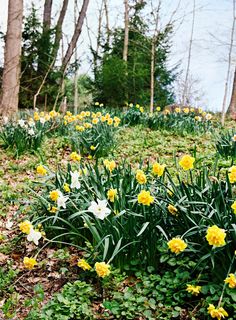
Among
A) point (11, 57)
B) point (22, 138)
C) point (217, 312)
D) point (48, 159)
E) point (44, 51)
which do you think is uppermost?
point (44, 51)

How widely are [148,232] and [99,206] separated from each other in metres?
0.37

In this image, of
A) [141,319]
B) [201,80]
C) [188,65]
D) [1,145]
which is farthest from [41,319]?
[201,80]

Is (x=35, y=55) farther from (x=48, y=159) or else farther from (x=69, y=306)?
(x=69, y=306)

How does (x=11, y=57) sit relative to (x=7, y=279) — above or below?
above

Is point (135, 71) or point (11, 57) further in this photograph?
point (135, 71)

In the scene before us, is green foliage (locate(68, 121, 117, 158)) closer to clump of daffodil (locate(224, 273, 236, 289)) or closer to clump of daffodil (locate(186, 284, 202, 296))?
clump of daffodil (locate(186, 284, 202, 296))

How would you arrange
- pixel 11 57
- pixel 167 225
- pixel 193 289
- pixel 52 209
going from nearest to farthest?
pixel 193 289, pixel 167 225, pixel 52 209, pixel 11 57

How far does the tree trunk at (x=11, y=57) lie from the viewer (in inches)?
298

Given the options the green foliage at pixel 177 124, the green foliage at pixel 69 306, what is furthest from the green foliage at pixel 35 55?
the green foliage at pixel 69 306

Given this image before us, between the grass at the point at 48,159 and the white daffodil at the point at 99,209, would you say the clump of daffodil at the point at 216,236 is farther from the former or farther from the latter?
the grass at the point at 48,159

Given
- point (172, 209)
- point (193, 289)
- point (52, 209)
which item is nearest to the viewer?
point (193, 289)

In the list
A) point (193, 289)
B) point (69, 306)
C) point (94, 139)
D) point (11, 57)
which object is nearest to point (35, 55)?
point (11, 57)

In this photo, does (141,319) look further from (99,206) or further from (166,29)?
(166,29)

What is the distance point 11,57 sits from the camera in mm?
7594
